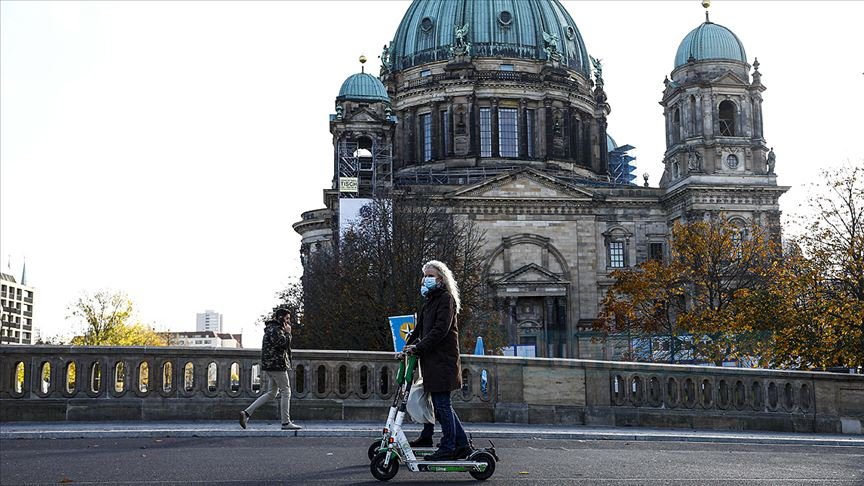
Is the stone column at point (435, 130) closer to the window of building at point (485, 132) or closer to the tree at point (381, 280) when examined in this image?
the window of building at point (485, 132)

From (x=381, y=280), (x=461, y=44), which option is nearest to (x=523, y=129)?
(x=461, y=44)

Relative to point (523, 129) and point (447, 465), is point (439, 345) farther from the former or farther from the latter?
point (523, 129)

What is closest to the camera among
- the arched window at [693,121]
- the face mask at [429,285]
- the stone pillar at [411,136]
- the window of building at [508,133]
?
the face mask at [429,285]

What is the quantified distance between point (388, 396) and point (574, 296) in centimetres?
5606

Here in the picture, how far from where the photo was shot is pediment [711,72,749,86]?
72312mm

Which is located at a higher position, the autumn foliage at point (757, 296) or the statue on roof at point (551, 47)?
the statue on roof at point (551, 47)

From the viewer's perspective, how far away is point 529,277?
73.8 m

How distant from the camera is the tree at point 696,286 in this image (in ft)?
170

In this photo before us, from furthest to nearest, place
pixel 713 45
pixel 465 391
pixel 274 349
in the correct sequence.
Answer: pixel 713 45 < pixel 465 391 < pixel 274 349

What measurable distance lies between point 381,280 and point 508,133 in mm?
39046

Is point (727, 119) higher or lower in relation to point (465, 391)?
higher

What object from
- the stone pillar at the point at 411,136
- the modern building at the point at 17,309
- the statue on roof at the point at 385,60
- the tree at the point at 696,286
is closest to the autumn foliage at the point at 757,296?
the tree at the point at 696,286

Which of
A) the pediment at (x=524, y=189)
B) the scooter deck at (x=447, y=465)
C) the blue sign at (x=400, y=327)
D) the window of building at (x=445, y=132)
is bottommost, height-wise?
the scooter deck at (x=447, y=465)

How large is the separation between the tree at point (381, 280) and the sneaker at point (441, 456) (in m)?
34.9
